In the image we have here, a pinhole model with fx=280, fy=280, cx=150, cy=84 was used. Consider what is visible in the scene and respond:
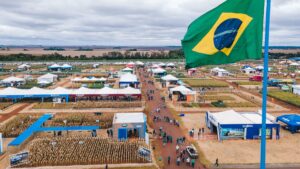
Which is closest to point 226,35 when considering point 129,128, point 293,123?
point 129,128

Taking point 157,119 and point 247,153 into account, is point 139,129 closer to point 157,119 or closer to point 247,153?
point 157,119

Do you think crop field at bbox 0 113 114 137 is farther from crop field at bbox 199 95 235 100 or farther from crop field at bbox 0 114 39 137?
crop field at bbox 199 95 235 100

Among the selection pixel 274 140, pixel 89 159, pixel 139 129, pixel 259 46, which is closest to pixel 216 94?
pixel 274 140

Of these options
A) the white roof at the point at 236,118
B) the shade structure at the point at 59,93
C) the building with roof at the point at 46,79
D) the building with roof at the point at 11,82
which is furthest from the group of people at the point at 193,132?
the building with roof at the point at 11,82

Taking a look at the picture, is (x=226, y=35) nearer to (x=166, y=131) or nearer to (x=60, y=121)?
(x=166, y=131)

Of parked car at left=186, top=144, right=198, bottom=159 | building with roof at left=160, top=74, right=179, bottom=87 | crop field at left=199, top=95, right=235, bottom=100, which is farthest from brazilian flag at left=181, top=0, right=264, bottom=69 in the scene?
building with roof at left=160, top=74, right=179, bottom=87

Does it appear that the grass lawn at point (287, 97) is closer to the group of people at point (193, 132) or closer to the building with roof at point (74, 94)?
the group of people at point (193, 132)
